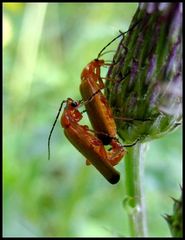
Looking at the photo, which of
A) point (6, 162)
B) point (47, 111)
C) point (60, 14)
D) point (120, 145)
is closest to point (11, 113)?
point (47, 111)

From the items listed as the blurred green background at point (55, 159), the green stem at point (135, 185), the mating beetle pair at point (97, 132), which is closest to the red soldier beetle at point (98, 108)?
the mating beetle pair at point (97, 132)

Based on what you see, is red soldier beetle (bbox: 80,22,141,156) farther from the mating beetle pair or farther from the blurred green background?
the blurred green background

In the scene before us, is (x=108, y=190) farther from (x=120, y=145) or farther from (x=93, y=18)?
(x=120, y=145)

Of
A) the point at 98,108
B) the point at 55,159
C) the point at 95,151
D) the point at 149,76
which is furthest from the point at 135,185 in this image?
the point at 55,159

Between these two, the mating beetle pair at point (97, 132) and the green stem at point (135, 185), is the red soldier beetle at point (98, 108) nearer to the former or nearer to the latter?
the mating beetle pair at point (97, 132)

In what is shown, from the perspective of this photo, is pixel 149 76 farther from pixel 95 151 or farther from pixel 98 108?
pixel 95 151

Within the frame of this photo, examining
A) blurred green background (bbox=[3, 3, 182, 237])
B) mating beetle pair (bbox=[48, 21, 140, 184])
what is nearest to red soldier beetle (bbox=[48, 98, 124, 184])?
mating beetle pair (bbox=[48, 21, 140, 184])
